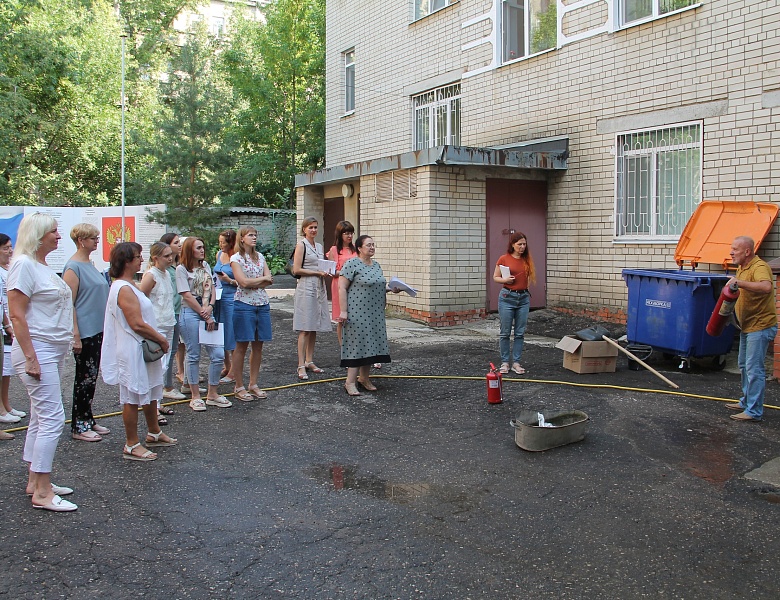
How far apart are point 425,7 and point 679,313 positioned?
34.6 ft

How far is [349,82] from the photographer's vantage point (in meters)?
19.3

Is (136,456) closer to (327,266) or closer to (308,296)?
(308,296)

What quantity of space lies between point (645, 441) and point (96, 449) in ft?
14.1

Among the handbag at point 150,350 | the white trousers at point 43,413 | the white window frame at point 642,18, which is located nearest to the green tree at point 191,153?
the white window frame at point 642,18

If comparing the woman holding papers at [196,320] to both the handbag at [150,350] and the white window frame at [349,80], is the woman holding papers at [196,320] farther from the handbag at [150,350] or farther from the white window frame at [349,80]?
the white window frame at [349,80]

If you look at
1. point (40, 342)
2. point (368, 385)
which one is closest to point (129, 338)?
point (40, 342)

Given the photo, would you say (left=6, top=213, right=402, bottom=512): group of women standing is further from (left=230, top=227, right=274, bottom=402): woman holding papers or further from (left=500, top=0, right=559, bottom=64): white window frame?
(left=500, top=0, right=559, bottom=64): white window frame

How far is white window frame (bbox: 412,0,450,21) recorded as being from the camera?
51.9 feet

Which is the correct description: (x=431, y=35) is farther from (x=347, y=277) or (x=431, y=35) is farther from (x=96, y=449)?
(x=96, y=449)

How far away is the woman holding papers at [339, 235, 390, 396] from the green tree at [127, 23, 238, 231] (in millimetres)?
16312

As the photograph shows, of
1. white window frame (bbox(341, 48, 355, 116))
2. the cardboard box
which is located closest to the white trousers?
the cardboard box

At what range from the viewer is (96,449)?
5723 millimetres

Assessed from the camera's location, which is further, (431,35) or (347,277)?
(431,35)

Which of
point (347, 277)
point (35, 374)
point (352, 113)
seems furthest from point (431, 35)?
point (35, 374)
